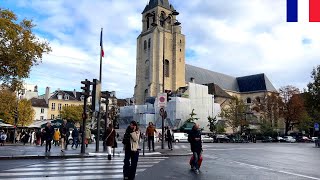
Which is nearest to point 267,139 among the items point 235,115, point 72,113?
point 235,115

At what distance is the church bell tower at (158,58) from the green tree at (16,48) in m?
62.3

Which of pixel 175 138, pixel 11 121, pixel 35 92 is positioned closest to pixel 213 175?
pixel 175 138

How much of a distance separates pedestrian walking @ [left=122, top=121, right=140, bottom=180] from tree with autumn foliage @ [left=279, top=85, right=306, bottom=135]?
73.5m

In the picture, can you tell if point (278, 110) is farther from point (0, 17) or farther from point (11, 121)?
point (0, 17)

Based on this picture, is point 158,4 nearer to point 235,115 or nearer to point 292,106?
point 235,115

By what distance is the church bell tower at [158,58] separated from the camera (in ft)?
287

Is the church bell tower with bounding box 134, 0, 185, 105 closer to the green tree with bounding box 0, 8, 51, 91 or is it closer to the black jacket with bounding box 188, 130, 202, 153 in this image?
the green tree with bounding box 0, 8, 51, 91

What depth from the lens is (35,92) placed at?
9956cm

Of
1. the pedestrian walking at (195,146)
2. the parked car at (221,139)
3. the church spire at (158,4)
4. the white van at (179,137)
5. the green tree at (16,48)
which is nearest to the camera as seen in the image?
the pedestrian walking at (195,146)

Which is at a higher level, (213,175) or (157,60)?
(157,60)

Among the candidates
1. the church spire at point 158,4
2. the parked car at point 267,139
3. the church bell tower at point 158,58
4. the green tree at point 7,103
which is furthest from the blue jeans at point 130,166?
the church spire at point 158,4

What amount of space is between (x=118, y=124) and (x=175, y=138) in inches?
1291

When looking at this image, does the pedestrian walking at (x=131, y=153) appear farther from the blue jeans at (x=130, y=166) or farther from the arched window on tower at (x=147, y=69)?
the arched window on tower at (x=147, y=69)

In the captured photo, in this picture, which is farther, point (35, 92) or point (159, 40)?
point (35, 92)
